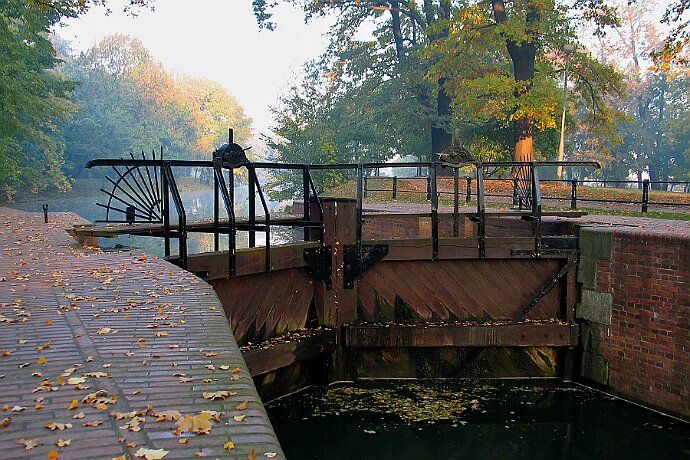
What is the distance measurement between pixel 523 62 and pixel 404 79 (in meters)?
7.40

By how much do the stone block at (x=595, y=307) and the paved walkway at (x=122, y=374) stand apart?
6732mm

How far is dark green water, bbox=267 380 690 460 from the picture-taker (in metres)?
8.87

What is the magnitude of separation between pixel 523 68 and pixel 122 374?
26.5 m

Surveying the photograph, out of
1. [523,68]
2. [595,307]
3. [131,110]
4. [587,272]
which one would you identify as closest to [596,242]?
[587,272]

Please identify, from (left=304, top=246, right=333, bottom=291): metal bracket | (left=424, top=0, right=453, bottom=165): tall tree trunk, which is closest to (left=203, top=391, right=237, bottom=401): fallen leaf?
(left=304, top=246, right=333, bottom=291): metal bracket

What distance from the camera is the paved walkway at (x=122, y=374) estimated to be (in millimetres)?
2936

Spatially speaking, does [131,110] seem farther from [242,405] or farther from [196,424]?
[196,424]

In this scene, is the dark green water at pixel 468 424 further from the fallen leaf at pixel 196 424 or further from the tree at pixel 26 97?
the tree at pixel 26 97

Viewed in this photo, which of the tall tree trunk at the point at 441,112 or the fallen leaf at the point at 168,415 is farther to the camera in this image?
the tall tree trunk at the point at 441,112

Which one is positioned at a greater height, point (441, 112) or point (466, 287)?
point (441, 112)

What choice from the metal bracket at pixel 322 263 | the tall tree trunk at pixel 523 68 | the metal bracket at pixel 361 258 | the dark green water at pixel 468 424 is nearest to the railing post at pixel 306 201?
the metal bracket at pixel 322 263

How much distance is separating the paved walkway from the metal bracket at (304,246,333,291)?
4.12 m

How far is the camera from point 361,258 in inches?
433

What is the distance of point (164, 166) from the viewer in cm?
889
